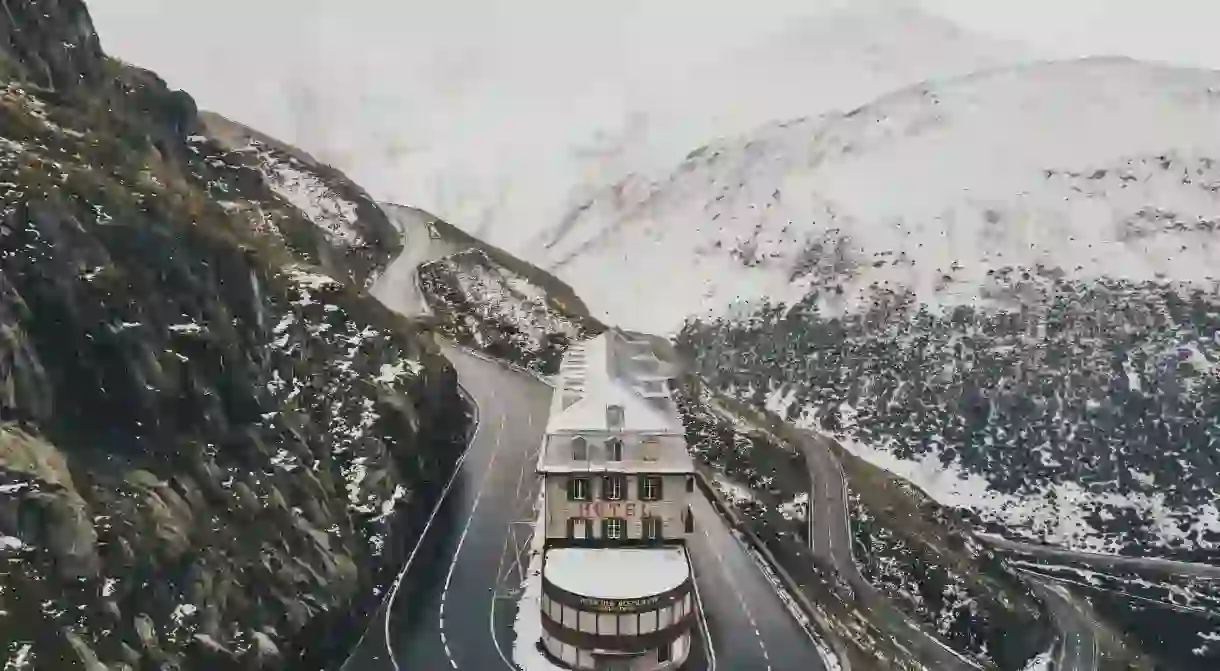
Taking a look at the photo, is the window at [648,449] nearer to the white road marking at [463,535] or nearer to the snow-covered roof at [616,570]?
the snow-covered roof at [616,570]

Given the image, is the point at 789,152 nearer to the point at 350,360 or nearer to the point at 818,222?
the point at 818,222

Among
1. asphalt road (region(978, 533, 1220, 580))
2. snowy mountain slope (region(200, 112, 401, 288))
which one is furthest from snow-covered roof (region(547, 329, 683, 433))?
asphalt road (region(978, 533, 1220, 580))

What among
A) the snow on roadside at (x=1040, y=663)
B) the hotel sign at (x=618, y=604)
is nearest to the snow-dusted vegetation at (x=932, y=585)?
the snow on roadside at (x=1040, y=663)

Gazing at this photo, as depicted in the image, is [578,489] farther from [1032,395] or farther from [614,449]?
[1032,395]

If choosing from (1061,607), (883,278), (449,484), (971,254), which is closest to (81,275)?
(449,484)

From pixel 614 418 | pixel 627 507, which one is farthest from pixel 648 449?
pixel 627 507

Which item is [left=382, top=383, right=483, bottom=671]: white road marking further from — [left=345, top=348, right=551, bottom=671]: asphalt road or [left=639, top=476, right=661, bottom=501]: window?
[left=639, top=476, right=661, bottom=501]: window

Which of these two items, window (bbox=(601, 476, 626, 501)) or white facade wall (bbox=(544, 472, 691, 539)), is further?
window (bbox=(601, 476, 626, 501))
